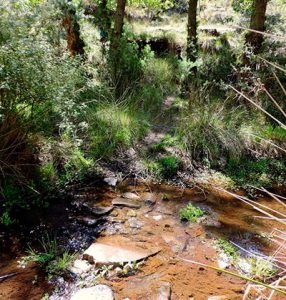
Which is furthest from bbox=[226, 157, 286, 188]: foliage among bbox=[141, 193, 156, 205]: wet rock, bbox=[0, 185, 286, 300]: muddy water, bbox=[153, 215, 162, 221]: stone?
bbox=[153, 215, 162, 221]: stone

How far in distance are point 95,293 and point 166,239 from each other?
109 cm

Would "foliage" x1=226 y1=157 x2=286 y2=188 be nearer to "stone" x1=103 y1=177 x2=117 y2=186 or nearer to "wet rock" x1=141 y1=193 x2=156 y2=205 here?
"wet rock" x1=141 y1=193 x2=156 y2=205

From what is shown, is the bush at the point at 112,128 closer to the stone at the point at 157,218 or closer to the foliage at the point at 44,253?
the stone at the point at 157,218

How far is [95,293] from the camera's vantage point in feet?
8.81

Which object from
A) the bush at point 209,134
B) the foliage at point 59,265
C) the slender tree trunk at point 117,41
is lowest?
the foliage at point 59,265

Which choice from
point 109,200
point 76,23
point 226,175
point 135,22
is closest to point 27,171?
point 109,200

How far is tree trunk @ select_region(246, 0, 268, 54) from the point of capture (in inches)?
240

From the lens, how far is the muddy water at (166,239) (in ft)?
9.15

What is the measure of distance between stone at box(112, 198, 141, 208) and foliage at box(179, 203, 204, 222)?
59cm

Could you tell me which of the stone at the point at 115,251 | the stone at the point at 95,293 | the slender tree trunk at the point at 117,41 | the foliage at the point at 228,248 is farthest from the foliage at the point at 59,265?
the slender tree trunk at the point at 117,41

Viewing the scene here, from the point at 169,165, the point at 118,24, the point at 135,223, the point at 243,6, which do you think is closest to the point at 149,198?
the point at 135,223

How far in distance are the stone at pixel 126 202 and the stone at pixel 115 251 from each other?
2.31ft

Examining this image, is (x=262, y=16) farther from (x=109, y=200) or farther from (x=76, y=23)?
(x=109, y=200)

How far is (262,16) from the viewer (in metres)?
6.14
